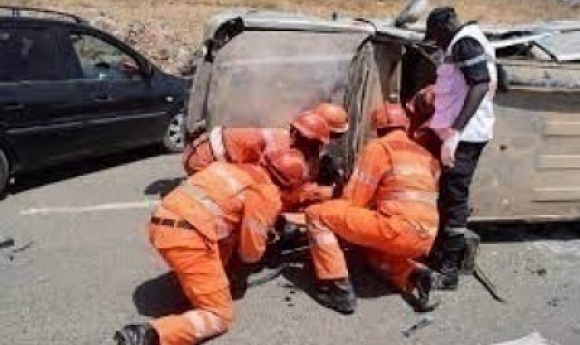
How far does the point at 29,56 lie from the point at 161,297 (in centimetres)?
322

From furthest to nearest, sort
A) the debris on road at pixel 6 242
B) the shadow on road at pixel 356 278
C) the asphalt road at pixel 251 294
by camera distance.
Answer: the debris on road at pixel 6 242 < the shadow on road at pixel 356 278 < the asphalt road at pixel 251 294

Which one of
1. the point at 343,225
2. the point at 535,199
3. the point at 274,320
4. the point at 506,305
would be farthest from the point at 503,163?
the point at 274,320

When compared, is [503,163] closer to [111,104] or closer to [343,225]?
[343,225]

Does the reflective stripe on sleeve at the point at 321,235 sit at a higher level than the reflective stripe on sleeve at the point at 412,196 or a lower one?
lower

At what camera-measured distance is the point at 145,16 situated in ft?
52.1

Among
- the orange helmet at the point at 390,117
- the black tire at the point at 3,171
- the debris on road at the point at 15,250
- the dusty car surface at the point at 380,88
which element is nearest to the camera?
the orange helmet at the point at 390,117

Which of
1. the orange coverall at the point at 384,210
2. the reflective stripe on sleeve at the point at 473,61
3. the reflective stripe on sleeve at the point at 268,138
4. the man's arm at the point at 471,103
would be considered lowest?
the orange coverall at the point at 384,210

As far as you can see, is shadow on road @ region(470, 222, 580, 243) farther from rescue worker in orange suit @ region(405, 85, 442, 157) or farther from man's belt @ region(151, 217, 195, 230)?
man's belt @ region(151, 217, 195, 230)

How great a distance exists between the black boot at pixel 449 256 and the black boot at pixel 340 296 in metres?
0.68

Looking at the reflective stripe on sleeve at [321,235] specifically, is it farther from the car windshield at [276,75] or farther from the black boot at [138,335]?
the black boot at [138,335]

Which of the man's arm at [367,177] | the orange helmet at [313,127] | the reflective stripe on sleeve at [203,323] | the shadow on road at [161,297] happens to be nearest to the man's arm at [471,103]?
the man's arm at [367,177]

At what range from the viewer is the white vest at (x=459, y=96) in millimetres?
5699

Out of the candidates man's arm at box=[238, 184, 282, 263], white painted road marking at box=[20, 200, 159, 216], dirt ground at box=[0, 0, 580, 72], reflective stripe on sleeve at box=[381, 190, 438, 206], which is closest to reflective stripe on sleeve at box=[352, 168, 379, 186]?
reflective stripe on sleeve at box=[381, 190, 438, 206]

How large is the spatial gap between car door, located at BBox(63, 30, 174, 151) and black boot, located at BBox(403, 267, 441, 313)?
12.9ft
